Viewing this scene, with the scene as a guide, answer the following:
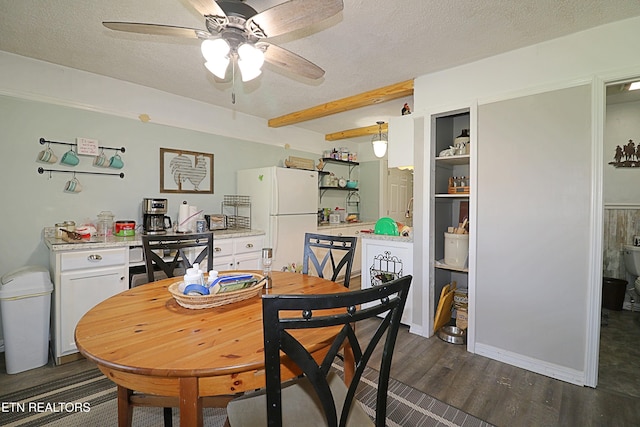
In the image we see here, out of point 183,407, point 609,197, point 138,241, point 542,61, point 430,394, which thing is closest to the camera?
point 183,407

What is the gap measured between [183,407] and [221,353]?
172mm

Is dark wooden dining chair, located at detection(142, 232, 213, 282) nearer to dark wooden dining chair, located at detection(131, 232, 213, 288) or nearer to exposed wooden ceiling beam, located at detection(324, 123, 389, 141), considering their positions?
dark wooden dining chair, located at detection(131, 232, 213, 288)

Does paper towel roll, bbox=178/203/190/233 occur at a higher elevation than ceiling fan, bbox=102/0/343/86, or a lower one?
lower

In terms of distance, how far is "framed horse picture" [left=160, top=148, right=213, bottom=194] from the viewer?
321 centimetres

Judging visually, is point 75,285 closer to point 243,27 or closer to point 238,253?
point 238,253

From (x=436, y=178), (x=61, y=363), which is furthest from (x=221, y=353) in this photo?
(x=436, y=178)

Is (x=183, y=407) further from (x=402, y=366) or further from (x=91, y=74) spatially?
(x=91, y=74)

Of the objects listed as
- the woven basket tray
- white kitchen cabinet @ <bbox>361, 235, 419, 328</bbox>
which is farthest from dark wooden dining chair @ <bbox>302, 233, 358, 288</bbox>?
white kitchen cabinet @ <bbox>361, 235, 419, 328</bbox>

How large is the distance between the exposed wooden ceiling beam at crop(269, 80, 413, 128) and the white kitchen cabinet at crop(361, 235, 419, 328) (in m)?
1.46

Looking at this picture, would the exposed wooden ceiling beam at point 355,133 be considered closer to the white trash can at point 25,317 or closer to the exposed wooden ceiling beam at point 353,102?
the exposed wooden ceiling beam at point 353,102

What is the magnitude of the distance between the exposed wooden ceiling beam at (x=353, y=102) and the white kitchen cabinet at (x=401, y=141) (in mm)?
285

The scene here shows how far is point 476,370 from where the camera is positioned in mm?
2145

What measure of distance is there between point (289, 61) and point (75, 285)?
2.28 metres

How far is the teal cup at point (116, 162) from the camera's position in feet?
9.20
